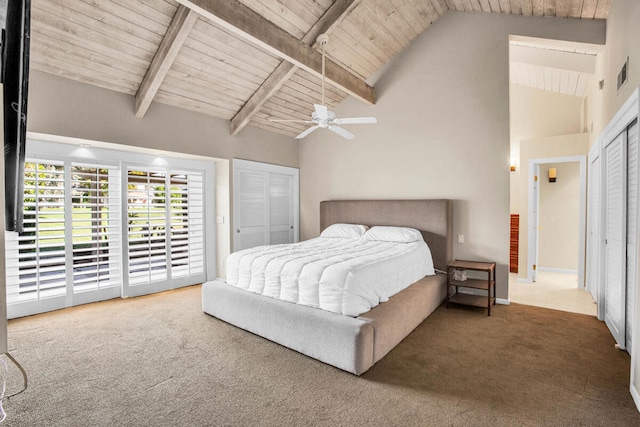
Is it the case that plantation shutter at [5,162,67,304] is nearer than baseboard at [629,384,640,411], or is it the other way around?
baseboard at [629,384,640,411]

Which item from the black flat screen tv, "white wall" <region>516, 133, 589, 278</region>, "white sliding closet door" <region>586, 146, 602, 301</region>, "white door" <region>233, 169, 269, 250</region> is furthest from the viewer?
"white door" <region>233, 169, 269, 250</region>

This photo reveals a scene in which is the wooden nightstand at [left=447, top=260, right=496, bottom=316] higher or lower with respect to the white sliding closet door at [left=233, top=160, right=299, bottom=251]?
lower

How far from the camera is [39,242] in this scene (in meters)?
3.66

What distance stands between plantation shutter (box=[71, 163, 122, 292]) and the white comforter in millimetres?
1784

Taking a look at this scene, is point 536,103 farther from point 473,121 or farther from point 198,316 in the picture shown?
point 198,316

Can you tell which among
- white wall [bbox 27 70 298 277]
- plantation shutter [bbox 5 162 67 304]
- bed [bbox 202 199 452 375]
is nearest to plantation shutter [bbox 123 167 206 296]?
white wall [bbox 27 70 298 277]

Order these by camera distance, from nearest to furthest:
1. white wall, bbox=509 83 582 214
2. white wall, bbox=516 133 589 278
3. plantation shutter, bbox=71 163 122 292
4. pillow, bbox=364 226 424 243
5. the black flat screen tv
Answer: the black flat screen tv, plantation shutter, bbox=71 163 122 292, pillow, bbox=364 226 424 243, white wall, bbox=516 133 589 278, white wall, bbox=509 83 582 214

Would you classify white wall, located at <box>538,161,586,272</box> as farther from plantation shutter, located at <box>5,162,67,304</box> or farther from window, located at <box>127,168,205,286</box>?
plantation shutter, located at <box>5,162,67,304</box>

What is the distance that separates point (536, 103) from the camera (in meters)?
5.76

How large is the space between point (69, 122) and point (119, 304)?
7.04 feet

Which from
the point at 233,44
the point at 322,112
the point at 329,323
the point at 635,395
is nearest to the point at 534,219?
the point at 635,395

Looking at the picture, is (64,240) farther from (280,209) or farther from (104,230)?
(280,209)

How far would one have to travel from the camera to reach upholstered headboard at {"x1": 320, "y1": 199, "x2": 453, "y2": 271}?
14.4 ft

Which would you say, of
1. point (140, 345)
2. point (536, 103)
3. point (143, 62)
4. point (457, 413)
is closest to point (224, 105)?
point (143, 62)
